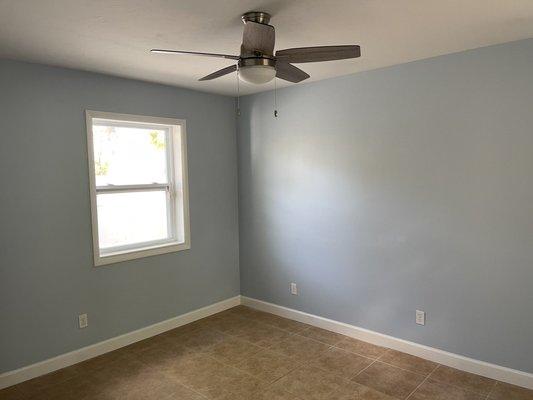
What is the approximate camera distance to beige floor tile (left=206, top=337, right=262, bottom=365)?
10.7 feet

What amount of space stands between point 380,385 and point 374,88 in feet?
7.92

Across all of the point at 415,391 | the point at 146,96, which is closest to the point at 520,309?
the point at 415,391

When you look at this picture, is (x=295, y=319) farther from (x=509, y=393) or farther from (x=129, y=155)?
(x=129, y=155)

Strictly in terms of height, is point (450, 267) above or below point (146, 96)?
below

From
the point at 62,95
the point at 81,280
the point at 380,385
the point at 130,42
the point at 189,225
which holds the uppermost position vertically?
the point at 130,42

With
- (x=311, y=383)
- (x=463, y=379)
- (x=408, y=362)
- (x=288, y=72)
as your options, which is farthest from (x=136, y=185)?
(x=463, y=379)

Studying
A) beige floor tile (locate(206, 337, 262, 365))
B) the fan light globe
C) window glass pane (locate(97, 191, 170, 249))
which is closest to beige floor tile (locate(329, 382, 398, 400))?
beige floor tile (locate(206, 337, 262, 365))

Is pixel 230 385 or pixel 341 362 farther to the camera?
pixel 341 362

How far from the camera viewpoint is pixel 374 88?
3334mm

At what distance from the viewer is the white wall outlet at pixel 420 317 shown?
316cm

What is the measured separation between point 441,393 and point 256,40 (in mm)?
2639

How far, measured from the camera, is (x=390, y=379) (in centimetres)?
288

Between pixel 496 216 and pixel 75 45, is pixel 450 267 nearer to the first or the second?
pixel 496 216

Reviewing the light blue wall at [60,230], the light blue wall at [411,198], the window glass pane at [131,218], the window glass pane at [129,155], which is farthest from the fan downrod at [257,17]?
the window glass pane at [131,218]
